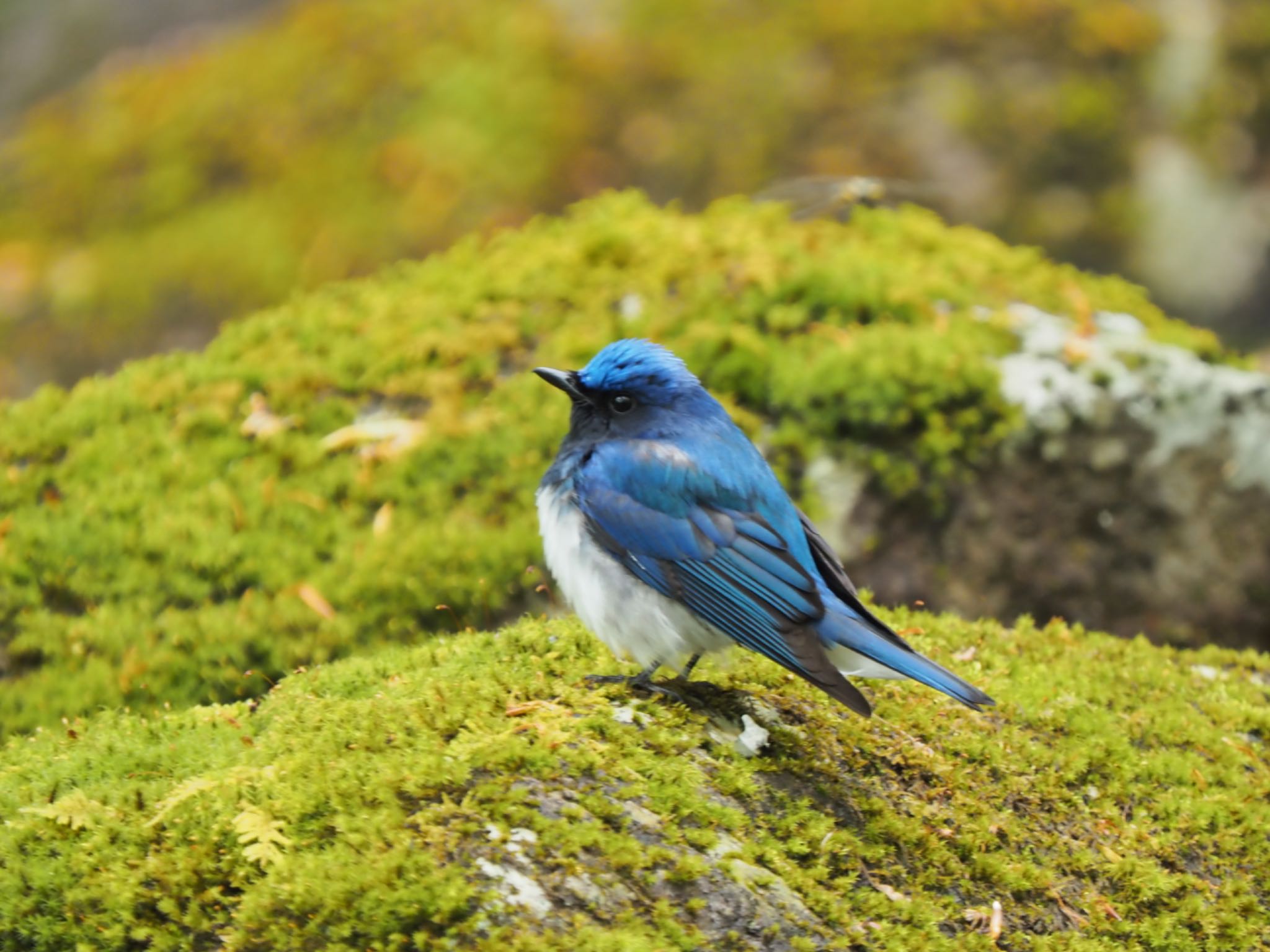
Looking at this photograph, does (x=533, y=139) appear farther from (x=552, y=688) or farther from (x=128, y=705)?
(x=552, y=688)

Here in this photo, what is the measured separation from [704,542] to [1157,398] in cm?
384

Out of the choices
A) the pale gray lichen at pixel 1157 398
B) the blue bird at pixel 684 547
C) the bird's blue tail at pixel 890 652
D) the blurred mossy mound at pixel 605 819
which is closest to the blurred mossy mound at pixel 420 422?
the pale gray lichen at pixel 1157 398

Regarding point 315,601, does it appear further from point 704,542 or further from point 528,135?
point 528,135

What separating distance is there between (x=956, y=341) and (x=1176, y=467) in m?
1.42

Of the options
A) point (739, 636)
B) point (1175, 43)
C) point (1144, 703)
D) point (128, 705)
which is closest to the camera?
point (739, 636)

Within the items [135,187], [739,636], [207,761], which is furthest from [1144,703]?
[135,187]

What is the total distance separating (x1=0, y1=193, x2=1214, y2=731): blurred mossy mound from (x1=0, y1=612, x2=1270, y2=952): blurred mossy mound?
3.82ft

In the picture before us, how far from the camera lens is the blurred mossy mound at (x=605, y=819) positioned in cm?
305

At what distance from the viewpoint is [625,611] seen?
Answer: 3957 millimetres

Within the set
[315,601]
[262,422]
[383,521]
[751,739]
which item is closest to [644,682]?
[751,739]

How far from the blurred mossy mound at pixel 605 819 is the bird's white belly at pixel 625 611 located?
8.5 inches

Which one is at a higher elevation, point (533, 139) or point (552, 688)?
point (533, 139)

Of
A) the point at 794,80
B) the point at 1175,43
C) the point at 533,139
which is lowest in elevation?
the point at 533,139

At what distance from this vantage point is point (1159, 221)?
9578mm
